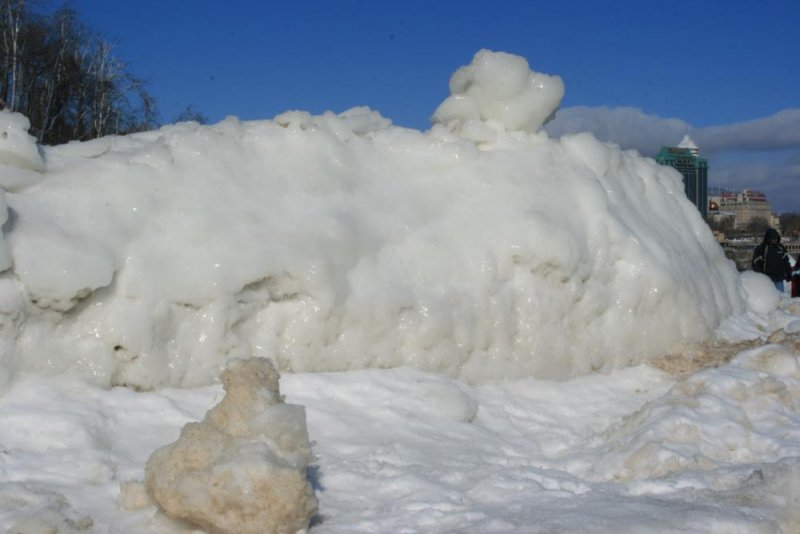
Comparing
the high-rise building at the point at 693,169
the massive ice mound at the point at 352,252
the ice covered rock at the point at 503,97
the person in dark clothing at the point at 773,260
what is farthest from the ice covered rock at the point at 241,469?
the high-rise building at the point at 693,169

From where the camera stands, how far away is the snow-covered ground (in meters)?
3.81

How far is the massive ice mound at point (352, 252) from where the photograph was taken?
14.9 ft

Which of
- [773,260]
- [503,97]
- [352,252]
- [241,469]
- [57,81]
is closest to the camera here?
[241,469]

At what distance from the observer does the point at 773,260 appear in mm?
12547

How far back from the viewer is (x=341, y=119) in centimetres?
609

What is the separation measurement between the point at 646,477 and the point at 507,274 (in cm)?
194

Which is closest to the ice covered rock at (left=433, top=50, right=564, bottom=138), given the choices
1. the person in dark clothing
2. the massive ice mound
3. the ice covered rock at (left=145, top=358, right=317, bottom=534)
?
the massive ice mound

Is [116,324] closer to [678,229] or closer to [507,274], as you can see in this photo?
[507,274]

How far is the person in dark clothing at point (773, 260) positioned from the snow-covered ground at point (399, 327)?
19.6 feet

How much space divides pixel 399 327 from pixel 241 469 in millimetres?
2278

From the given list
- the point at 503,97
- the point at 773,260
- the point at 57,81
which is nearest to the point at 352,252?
the point at 503,97

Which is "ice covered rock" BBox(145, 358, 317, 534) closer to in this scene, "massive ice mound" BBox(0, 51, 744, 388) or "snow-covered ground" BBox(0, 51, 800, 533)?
"snow-covered ground" BBox(0, 51, 800, 533)

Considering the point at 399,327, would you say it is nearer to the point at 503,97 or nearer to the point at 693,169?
the point at 503,97

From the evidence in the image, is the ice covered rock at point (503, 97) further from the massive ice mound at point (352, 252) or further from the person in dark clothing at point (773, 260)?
the person in dark clothing at point (773, 260)
